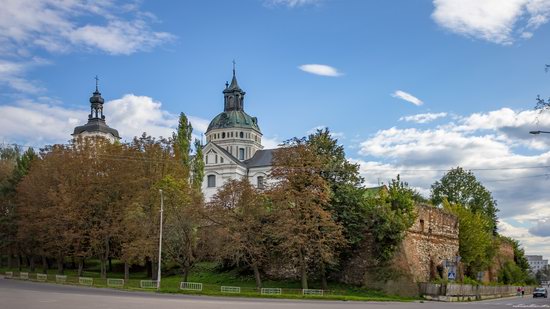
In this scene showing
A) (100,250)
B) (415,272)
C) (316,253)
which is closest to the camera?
(316,253)

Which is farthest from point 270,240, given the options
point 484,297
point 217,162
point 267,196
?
point 217,162

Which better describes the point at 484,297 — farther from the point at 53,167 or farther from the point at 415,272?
the point at 53,167

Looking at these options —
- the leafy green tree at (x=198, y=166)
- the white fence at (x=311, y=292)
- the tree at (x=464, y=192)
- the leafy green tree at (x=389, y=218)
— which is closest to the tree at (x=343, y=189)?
the leafy green tree at (x=389, y=218)

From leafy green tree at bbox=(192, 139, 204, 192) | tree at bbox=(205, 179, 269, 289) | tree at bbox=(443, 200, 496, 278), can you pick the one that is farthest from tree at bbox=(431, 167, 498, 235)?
tree at bbox=(205, 179, 269, 289)

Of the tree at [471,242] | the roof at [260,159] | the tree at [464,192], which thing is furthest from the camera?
the roof at [260,159]

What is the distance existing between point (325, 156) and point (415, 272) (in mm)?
11691

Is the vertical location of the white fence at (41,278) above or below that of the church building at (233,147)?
below

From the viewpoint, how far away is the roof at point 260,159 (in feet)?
352

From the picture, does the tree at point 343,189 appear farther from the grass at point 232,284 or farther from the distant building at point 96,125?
the distant building at point 96,125

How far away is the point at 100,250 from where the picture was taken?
52.3 meters

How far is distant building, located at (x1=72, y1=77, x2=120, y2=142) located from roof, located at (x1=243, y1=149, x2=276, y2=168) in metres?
24.6

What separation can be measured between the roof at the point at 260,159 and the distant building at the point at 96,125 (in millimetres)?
24572

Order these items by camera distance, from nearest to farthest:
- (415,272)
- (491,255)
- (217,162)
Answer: (415,272) < (491,255) < (217,162)

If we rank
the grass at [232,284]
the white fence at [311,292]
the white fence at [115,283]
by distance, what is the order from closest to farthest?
the grass at [232,284]
the white fence at [311,292]
the white fence at [115,283]
